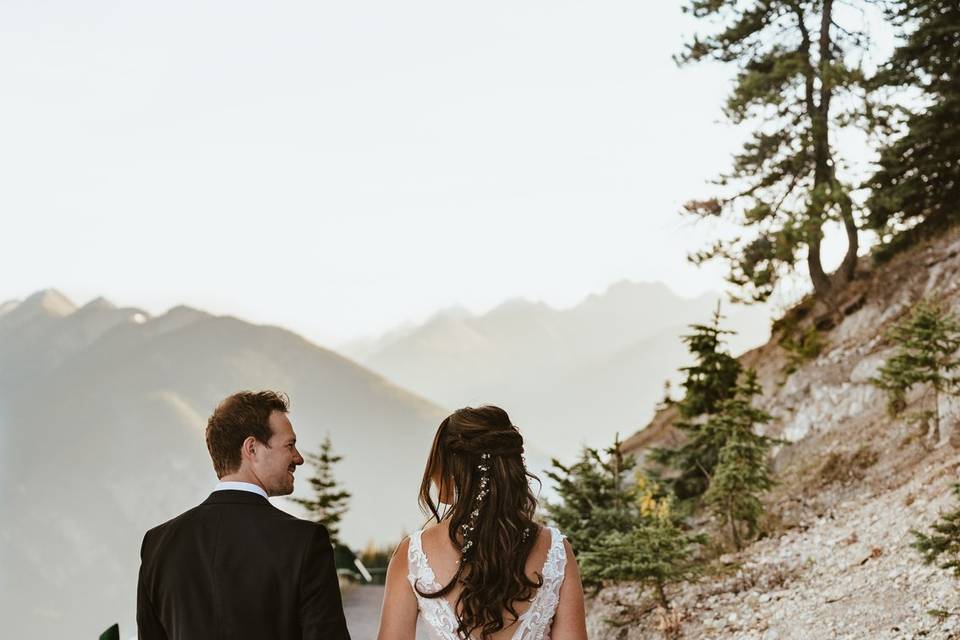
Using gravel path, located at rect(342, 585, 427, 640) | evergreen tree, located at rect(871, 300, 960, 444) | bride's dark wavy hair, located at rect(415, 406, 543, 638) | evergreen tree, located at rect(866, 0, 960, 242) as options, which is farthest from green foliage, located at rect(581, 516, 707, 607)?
evergreen tree, located at rect(866, 0, 960, 242)

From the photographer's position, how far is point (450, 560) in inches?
163

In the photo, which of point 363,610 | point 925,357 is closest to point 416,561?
point 363,610

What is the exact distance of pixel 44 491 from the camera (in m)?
172

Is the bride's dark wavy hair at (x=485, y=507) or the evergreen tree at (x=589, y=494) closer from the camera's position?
the bride's dark wavy hair at (x=485, y=507)

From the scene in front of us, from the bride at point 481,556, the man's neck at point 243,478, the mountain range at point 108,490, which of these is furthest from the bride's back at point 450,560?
the mountain range at point 108,490

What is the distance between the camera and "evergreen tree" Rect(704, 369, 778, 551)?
11352mm

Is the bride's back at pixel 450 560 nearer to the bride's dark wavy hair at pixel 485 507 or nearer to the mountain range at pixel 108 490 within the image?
the bride's dark wavy hair at pixel 485 507

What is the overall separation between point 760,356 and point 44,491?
175 m

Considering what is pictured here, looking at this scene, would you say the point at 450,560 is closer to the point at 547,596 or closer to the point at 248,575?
the point at 547,596

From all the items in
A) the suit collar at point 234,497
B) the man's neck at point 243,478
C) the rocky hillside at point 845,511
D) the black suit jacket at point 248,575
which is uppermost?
the man's neck at point 243,478

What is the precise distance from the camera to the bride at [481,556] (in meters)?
4.05

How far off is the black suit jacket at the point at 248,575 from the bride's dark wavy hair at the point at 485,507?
61 centimetres

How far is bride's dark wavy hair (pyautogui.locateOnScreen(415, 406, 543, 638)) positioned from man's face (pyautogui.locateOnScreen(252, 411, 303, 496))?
23.7 inches

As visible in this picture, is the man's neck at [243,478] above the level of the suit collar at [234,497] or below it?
above
